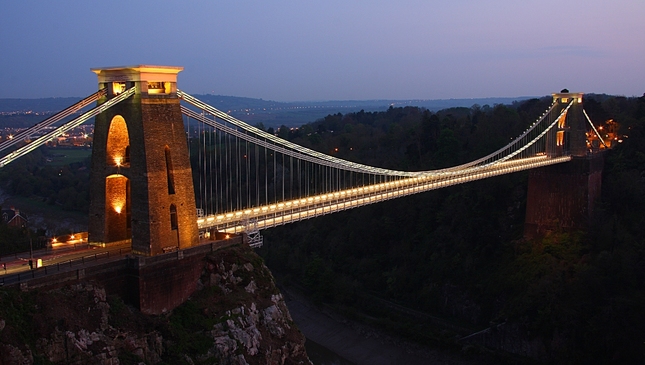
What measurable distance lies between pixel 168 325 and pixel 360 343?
16400 millimetres

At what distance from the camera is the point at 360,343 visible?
30.0 metres

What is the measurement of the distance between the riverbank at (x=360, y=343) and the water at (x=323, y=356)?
0.20 m

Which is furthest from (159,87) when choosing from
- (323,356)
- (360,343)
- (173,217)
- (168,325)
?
(360,343)

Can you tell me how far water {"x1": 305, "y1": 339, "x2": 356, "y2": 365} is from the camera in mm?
28359

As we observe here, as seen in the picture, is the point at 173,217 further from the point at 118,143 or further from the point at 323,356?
the point at 323,356

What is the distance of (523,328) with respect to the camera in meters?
27.5

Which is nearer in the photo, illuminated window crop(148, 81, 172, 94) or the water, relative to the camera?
illuminated window crop(148, 81, 172, 94)

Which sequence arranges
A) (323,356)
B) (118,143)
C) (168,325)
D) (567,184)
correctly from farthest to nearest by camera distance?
(567,184) → (323,356) → (118,143) → (168,325)

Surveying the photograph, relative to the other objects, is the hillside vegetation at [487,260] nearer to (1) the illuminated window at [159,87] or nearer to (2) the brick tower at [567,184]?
(2) the brick tower at [567,184]

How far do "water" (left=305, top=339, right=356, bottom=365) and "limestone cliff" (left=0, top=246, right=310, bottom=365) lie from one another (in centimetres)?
1134

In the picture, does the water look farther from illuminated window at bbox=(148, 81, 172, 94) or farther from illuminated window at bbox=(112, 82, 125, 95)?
illuminated window at bbox=(112, 82, 125, 95)

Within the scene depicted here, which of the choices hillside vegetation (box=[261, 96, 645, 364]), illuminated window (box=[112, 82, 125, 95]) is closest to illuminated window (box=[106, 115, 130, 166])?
illuminated window (box=[112, 82, 125, 95])

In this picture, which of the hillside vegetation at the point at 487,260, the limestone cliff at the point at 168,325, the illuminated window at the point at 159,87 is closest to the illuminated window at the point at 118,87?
the illuminated window at the point at 159,87

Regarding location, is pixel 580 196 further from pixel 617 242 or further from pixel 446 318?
pixel 446 318
